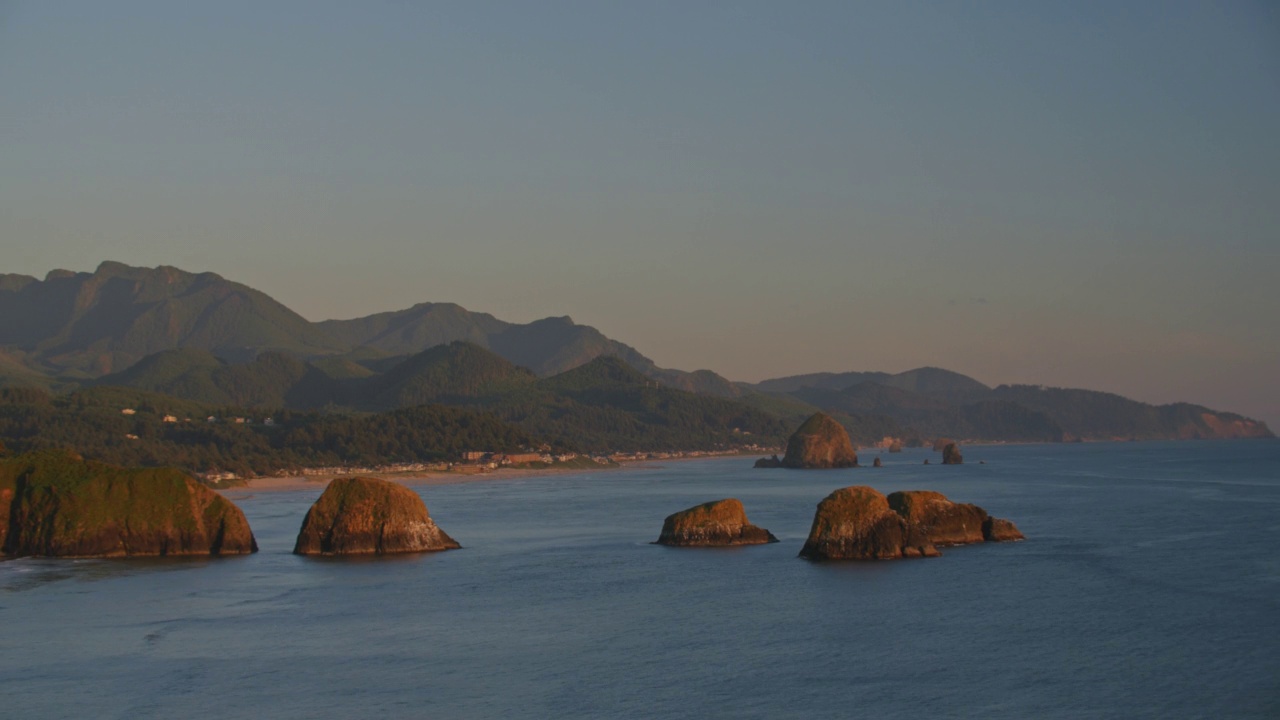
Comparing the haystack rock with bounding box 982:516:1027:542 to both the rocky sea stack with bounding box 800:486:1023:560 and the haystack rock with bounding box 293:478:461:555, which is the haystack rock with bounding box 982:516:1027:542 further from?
the haystack rock with bounding box 293:478:461:555

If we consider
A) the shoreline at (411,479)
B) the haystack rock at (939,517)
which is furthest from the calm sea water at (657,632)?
the shoreline at (411,479)

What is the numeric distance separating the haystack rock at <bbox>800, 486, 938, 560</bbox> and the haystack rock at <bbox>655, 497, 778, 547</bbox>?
754cm

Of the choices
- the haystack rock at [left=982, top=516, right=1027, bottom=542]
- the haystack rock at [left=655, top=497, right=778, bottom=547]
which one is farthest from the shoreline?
the haystack rock at [left=982, top=516, right=1027, bottom=542]

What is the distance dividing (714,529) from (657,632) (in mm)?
23237

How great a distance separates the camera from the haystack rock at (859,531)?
2181 inches

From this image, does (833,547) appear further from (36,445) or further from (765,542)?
(36,445)

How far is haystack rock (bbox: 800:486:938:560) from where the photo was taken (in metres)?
55.4

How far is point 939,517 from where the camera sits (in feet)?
199

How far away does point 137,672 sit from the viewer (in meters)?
34.3

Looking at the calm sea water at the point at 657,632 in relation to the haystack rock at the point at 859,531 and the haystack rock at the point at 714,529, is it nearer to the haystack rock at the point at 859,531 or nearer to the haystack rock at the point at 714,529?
the haystack rock at the point at 859,531

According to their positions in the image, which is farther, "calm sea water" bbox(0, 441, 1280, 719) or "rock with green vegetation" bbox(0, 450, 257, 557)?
"rock with green vegetation" bbox(0, 450, 257, 557)

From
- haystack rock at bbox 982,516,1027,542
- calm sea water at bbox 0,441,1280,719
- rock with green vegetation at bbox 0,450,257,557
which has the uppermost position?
rock with green vegetation at bbox 0,450,257,557

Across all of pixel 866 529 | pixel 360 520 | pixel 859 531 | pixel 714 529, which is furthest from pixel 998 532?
A: pixel 360 520

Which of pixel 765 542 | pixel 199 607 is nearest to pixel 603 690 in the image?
pixel 199 607
